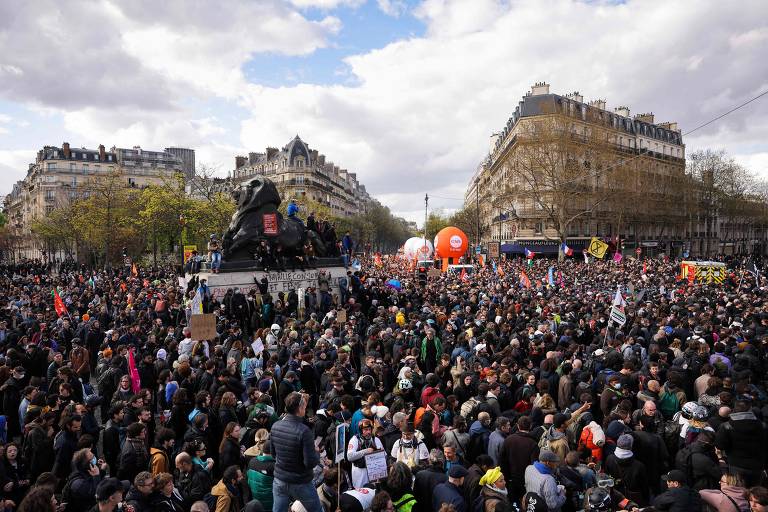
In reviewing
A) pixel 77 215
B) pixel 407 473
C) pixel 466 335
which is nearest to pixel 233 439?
pixel 407 473

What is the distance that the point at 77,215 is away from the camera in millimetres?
42344

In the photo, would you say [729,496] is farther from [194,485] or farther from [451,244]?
[451,244]

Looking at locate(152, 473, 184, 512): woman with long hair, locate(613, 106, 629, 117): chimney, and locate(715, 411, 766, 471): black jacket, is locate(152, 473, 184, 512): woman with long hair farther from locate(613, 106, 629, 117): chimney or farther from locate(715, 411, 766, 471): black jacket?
locate(613, 106, 629, 117): chimney

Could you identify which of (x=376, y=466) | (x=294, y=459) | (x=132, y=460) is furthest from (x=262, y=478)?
(x=132, y=460)

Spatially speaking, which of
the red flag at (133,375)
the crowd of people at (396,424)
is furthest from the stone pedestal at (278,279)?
the red flag at (133,375)

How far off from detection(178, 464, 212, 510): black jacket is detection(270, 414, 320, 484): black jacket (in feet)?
2.61

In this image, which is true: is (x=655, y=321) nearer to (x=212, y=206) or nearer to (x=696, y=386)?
(x=696, y=386)

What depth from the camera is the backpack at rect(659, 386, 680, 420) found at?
729 centimetres

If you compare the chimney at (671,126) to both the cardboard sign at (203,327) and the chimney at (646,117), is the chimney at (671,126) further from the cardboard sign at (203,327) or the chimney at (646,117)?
the cardboard sign at (203,327)

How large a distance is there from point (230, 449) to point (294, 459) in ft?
4.54

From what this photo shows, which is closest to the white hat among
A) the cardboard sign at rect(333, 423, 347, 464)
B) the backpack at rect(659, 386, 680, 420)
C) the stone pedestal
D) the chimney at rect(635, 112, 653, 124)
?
the cardboard sign at rect(333, 423, 347, 464)

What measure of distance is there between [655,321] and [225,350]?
416 inches

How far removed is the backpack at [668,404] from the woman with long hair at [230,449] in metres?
5.89

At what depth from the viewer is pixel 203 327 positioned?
35.9 ft
